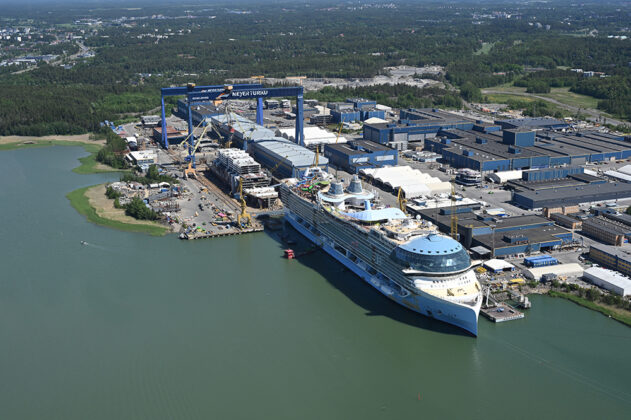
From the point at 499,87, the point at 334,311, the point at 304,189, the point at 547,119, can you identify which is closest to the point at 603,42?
the point at 499,87

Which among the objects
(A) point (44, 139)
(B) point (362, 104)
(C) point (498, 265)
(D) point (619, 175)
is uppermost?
(B) point (362, 104)

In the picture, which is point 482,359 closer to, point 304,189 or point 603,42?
point 304,189

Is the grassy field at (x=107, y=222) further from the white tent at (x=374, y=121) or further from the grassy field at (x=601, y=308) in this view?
the white tent at (x=374, y=121)

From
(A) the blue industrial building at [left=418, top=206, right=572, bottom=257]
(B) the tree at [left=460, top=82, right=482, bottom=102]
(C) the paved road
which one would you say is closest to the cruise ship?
(A) the blue industrial building at [left=418, top=206, right=572, bottom=257]

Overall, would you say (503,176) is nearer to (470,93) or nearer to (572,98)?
(470,93)

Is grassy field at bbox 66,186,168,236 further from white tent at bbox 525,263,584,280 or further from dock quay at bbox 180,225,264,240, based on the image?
white tent at bbox 525,263,584,280

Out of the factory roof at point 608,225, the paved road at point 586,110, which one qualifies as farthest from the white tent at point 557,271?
the paved road at point 586,110

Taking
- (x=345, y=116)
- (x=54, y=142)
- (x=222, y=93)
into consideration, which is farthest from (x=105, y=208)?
(x=345, y=116)
